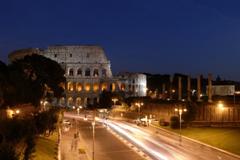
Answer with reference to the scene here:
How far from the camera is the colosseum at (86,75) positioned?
157 m

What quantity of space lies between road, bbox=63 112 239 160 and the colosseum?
89613 millimetres

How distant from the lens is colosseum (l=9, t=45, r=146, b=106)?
157375 millimetres

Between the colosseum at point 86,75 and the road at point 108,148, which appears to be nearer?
the road at point 108,148

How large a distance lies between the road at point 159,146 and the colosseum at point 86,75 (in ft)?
294

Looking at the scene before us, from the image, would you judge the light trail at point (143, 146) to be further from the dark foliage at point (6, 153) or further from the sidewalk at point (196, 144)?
the dark foliage at point (6, 153)

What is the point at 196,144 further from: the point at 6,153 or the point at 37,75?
the point at 37,75

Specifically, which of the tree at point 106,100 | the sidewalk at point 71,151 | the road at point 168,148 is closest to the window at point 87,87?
the tree at point 106,100

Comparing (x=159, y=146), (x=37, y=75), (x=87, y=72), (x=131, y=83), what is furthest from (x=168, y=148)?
(x=87, y=72)

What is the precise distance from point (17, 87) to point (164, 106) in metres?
34.6

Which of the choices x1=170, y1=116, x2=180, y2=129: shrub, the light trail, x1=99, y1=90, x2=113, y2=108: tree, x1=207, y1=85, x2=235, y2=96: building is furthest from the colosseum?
x1=170, y1=116, x2=180, y2=129: shrub

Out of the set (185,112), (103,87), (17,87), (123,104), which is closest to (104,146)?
(17,87)

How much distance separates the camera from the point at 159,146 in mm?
48531

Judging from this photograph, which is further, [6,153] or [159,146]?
[159,146]

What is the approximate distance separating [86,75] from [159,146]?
11765 centimetres
